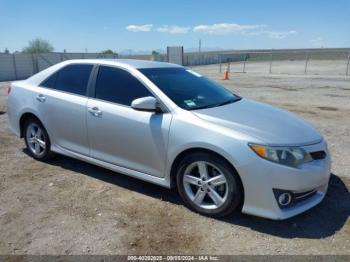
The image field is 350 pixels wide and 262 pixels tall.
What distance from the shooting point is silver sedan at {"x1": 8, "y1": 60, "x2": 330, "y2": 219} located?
3.42 metres

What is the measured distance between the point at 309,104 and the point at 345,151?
5573 mm

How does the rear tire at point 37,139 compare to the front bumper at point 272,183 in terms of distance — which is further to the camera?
the rear tire at point 37,139

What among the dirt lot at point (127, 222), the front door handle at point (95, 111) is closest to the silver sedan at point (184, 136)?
the front door handle at point (95, 111)

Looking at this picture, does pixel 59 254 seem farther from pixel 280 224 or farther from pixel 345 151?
pixel 345 151

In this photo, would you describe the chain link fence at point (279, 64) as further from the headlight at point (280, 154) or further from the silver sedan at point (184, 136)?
the headlight at point (280, 154)

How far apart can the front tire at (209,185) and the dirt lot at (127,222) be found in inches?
5.4

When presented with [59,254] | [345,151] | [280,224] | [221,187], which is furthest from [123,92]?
[345,151]

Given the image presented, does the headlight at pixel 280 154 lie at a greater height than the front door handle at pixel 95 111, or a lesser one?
lesser

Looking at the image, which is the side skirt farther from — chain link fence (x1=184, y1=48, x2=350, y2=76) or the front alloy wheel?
chain link fence (x1=184, y1=48, x2=350, y2=76)

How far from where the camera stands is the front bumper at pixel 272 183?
334 cm

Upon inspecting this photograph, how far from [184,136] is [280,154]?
972 mm

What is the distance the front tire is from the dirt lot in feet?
0.45

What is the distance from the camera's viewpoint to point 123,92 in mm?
4391

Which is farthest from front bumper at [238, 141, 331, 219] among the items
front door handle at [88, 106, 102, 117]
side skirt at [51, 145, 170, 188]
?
front door handle at [88, 106, 102, 117]
